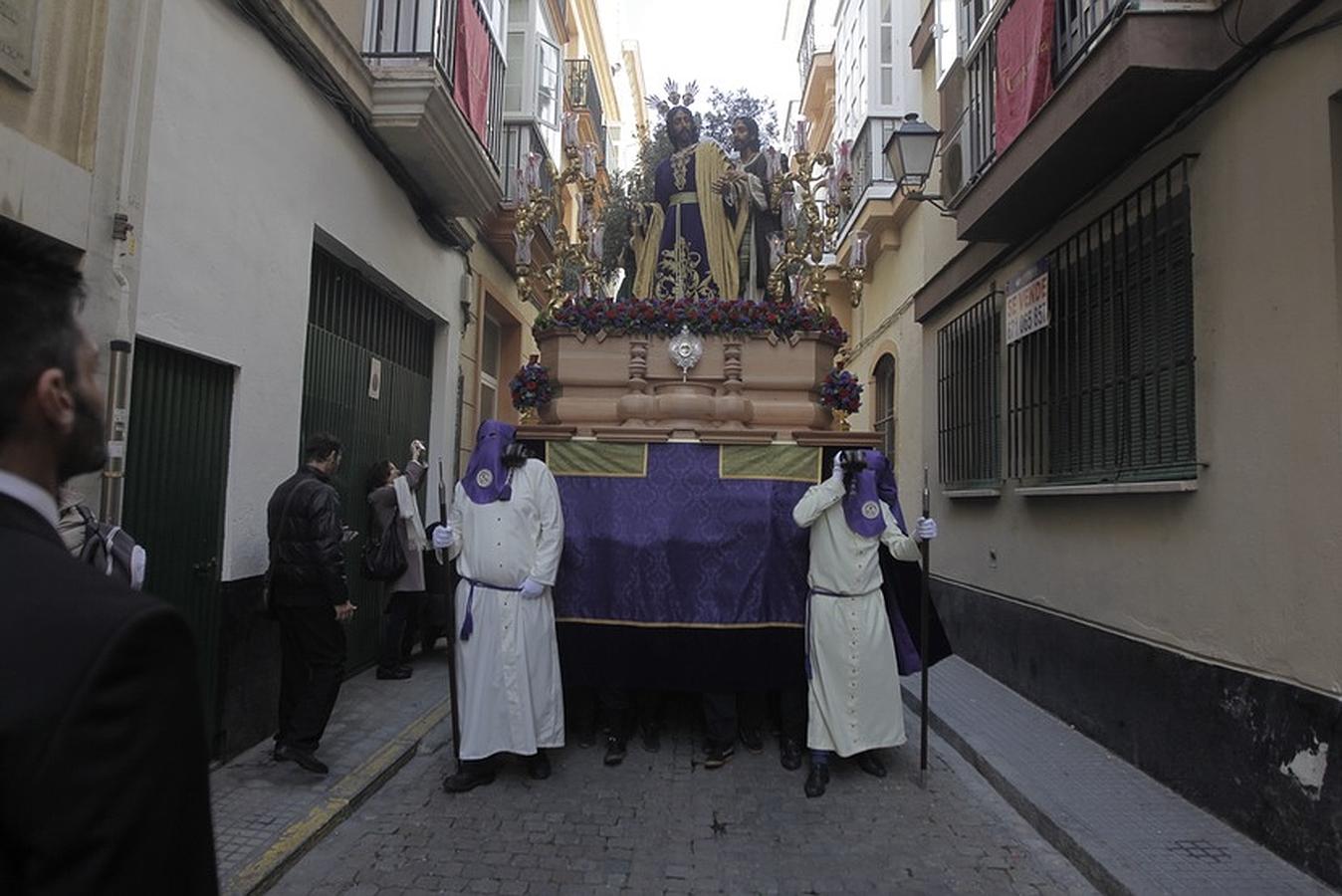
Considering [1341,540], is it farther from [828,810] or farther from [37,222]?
[37,222]

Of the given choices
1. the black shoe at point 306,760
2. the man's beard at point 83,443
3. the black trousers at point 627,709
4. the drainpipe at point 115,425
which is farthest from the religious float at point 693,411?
the man's beard at point 83,443

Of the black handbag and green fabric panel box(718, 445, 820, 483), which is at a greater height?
green fabric panel box(718, 445, 820, 483)

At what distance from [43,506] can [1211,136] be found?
212 inches

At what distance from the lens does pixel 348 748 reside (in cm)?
523

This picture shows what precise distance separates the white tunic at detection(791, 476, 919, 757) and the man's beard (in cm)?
410

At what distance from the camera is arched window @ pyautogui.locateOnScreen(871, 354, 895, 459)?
481 inches

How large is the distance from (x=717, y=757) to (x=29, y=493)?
476 centimetres

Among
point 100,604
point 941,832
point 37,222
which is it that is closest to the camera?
point 100,604

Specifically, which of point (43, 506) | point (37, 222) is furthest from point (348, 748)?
point (43, 506)

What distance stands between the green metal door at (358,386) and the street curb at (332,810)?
1.82 meters

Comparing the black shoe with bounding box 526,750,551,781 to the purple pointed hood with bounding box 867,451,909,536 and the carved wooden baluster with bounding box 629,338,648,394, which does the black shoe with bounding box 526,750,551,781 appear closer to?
the purple pointed hood with bounding box 867,451,909,536

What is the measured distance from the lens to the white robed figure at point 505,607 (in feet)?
15.8

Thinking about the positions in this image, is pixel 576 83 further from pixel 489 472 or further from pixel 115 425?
pixel 115 425

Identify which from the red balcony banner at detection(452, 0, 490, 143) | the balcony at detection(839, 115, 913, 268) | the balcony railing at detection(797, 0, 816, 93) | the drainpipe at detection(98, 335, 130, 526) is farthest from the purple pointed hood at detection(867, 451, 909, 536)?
the balcony railing at detection(797, 0, 816, 93)
